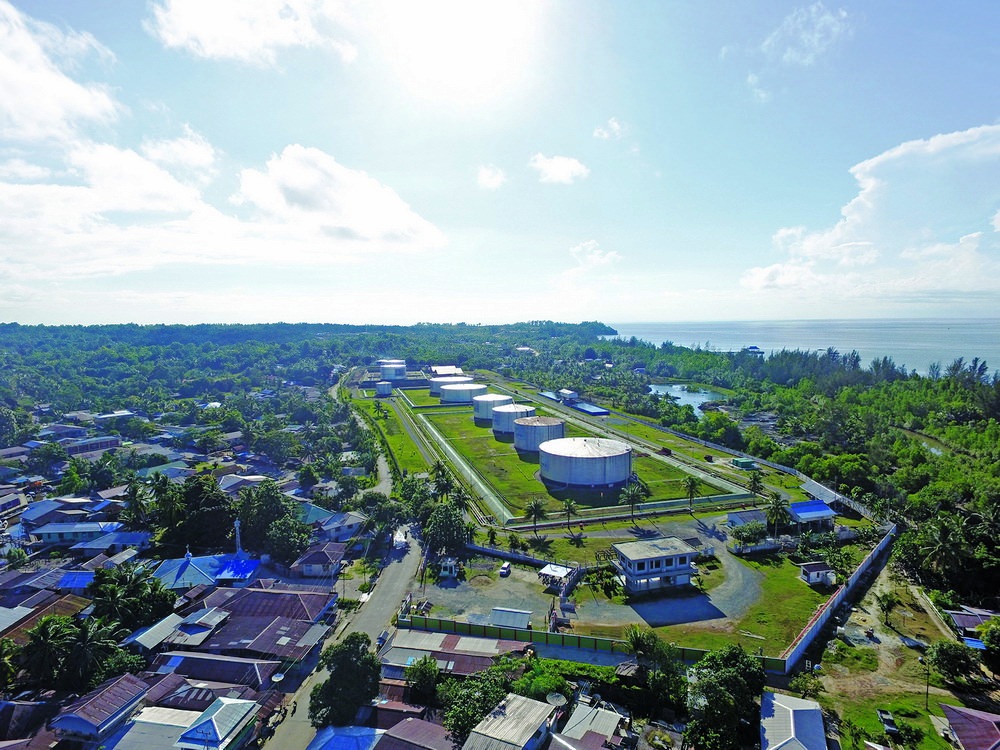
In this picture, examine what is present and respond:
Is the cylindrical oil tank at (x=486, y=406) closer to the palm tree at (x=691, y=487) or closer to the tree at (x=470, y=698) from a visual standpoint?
the palm tree at (x=691, y=487)

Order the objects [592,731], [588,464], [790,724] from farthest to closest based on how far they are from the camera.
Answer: [588,464] → [592,731] → [790,724]

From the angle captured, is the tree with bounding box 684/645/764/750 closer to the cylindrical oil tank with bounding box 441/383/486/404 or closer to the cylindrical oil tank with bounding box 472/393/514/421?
the cylindrical oil tank with bounding box 472/393/514/421

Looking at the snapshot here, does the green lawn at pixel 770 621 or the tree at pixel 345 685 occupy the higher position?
the tree at pixel 345 685

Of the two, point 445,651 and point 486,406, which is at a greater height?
point 486,406

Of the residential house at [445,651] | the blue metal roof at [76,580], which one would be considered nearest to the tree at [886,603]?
the residential house at [445,651]

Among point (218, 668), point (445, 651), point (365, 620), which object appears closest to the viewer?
point (218, 668)

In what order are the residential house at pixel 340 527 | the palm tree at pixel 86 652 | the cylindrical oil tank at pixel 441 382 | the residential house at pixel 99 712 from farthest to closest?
the cylindrical oil tank at pixel 441 382 → the residential house at pixel 340 527 → the palm tree at pixel 86 652 → the residential house at pixel 99 712

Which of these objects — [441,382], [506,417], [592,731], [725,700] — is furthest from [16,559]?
[441,382]

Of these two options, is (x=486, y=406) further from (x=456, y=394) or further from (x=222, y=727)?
(x=222, y=727)
